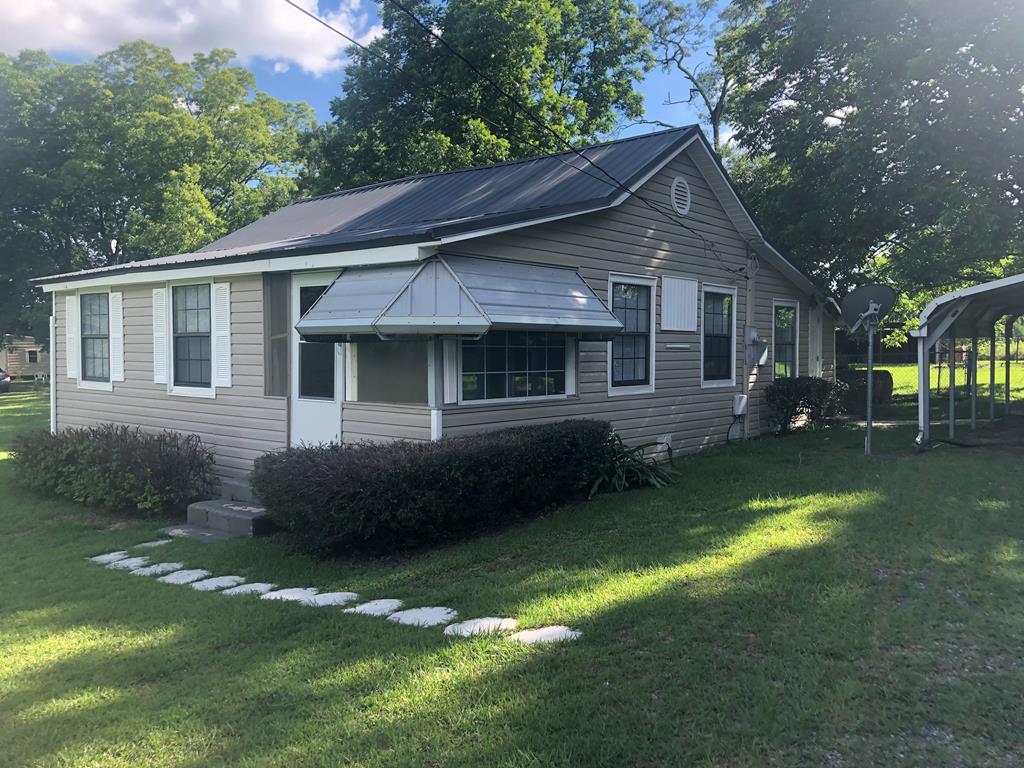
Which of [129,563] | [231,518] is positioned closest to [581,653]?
[129,563]

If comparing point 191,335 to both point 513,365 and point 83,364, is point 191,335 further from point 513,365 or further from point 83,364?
point 513,365

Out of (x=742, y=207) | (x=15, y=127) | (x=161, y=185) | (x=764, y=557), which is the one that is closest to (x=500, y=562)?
(x=764, y=557)

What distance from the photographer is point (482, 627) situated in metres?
4.57

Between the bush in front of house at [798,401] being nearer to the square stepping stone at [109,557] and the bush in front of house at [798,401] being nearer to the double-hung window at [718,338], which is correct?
the double-hung window at [718,338]

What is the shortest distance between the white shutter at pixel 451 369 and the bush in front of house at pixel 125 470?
3647 millimetres

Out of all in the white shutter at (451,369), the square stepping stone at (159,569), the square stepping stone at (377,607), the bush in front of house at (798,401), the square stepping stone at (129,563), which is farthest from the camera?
the bush in front of house at (798,401)

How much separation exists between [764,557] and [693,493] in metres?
2.59

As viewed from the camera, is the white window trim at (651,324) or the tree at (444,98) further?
the tree at (444,98)

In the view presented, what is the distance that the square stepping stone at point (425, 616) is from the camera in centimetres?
477

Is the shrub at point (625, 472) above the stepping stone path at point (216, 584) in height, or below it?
above

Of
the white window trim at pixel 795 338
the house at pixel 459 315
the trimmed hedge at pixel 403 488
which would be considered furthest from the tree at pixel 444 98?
the trimmed hedge at pixel 403 488

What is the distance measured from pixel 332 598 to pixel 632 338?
245 inches

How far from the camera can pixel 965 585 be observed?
16.1ft

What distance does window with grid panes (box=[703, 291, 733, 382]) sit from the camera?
39.1 feet
